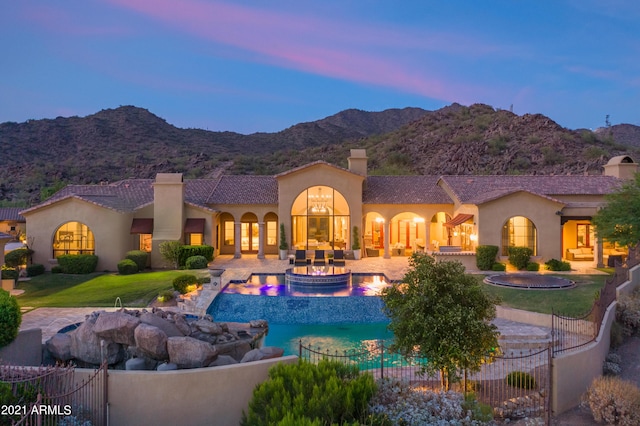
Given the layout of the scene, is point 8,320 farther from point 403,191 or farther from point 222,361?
point 403,191

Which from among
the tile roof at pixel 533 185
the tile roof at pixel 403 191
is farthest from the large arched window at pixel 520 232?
the tile roof at pixel 403 191

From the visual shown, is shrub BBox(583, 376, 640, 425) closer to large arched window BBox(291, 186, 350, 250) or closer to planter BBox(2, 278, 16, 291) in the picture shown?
large arched window BBox(291, 186, 350, 250)

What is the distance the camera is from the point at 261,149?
318 ft

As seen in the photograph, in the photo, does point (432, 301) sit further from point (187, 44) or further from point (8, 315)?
point (187, 44)

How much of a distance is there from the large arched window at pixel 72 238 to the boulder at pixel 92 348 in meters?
19.2

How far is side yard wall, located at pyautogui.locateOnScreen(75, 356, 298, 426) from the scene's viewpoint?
10.0 metres

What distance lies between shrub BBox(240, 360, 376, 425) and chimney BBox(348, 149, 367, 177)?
28.4 metres

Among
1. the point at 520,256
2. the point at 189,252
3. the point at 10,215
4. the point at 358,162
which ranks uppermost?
the point at 358,162

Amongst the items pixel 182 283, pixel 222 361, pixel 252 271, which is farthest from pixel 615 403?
pixel 252 271

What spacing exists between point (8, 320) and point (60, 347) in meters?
2.08

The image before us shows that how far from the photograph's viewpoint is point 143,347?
12.7m

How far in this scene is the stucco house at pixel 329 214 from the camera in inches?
1213

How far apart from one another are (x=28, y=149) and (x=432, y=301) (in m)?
88.1

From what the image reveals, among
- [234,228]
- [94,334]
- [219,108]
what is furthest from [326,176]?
[219,108]
